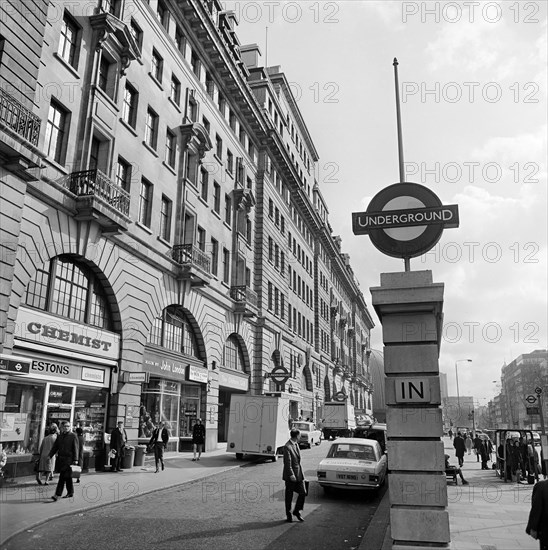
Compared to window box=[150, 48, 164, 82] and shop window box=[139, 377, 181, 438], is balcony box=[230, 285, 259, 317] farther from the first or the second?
window box=[150, 48, 164, 82]

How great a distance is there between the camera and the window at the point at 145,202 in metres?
24.6

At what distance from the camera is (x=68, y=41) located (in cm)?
2012

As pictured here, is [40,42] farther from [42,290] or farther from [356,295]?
[356,295]

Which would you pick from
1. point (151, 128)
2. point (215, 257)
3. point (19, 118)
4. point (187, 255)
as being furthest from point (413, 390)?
point (215, 257)

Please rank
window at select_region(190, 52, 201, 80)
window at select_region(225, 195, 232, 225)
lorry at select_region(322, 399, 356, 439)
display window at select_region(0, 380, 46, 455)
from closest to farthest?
display window at select_region(0, 380, 46, 455) → window at select_region(190, 52, 201, 80) → window at select_region(225, 195, 232, 225) → lorry at select_region(322, 399, 356, 439)

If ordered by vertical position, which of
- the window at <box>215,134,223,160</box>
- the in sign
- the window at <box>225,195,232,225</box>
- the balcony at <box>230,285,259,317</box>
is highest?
the window at <box>215,134,223,160</box>

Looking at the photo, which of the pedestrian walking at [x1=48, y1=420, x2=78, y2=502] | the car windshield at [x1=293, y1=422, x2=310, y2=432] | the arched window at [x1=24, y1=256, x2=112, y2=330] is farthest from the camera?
the car windshield at [x1=293, y1=422, x2=310, y2=432]

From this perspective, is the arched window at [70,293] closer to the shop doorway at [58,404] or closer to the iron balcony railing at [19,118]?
the shop doorway at [58,404]

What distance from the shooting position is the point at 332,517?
41.3 ft

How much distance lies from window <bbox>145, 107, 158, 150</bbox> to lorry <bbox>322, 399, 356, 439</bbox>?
100ft

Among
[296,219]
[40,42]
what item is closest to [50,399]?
[40,42]

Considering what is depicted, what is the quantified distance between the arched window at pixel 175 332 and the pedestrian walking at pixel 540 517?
20.5m

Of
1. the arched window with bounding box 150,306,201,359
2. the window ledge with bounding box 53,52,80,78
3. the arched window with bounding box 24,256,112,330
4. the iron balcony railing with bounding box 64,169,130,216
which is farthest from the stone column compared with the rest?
the arched window with bounding box 150,306,201,359

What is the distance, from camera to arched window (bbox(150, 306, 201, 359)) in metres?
25.7
